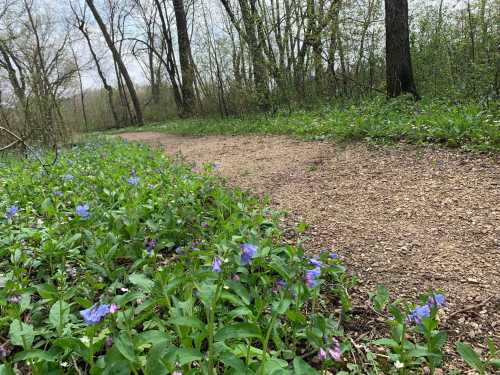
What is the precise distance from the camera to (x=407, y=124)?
13.7 ft

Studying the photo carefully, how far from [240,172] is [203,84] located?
8288 millimetres

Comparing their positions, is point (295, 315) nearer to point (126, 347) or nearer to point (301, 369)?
point (301, 369)

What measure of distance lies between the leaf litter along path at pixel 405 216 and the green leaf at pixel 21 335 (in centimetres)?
126

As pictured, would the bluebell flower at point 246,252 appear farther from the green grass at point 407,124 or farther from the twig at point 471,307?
the green grass at point 407,124

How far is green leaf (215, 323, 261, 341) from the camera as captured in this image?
91 cm

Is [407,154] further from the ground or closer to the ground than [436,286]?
further from the ground

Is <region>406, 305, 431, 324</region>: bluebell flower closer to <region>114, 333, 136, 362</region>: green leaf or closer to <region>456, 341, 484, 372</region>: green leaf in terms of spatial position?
<region>456, 341, 484, 372</region>: green leaf

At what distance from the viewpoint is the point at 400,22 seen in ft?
20.1

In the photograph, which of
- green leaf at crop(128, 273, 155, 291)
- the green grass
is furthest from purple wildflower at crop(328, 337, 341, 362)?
the green grass

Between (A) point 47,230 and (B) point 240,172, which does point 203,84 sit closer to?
(B) point 240,172

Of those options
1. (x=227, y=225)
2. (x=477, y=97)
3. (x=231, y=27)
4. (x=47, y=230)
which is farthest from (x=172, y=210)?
(x=231, y=27)

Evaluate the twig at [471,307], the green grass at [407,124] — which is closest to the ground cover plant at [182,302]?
the twig at [471,307]

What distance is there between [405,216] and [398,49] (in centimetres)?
517

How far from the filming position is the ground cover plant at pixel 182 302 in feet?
3.18
